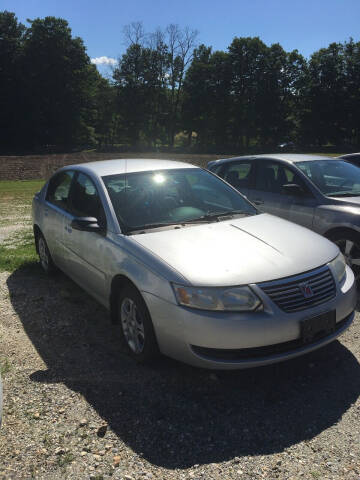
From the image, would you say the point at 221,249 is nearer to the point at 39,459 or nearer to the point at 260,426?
the point at 260,426

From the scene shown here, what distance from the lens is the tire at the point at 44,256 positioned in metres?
5.84

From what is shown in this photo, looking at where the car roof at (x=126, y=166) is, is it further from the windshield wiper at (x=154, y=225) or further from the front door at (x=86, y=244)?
the windshield wiper at (x=154, y=225)

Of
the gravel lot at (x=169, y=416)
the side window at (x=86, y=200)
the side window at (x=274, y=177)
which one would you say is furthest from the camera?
the side window at (x=274, y=177)

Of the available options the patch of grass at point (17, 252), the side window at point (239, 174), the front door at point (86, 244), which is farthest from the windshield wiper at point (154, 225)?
the patch of grass at point (17, 252)

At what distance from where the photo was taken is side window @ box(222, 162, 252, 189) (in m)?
6.80

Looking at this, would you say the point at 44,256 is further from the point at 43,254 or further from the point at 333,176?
the point at 333,176

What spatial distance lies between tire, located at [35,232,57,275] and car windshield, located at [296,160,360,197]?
12.2 feet

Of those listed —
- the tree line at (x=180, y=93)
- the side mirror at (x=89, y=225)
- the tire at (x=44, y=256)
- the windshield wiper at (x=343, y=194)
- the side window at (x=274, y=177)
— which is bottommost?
the tire at (x=44, y=256)

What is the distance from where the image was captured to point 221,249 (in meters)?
3.37

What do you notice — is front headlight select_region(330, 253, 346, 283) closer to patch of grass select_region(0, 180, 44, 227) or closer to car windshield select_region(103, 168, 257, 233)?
car windshield select_region(103, 168, 257, 233)

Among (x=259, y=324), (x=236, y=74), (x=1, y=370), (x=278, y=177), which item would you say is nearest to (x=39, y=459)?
(x=1, y=370)

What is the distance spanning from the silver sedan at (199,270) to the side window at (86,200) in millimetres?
14

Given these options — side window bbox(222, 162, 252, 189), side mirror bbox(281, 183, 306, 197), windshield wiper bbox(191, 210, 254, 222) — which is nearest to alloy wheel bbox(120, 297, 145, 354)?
windshield wiper bbox(191, 210, 254, 222)

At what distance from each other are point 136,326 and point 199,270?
0.84 m
